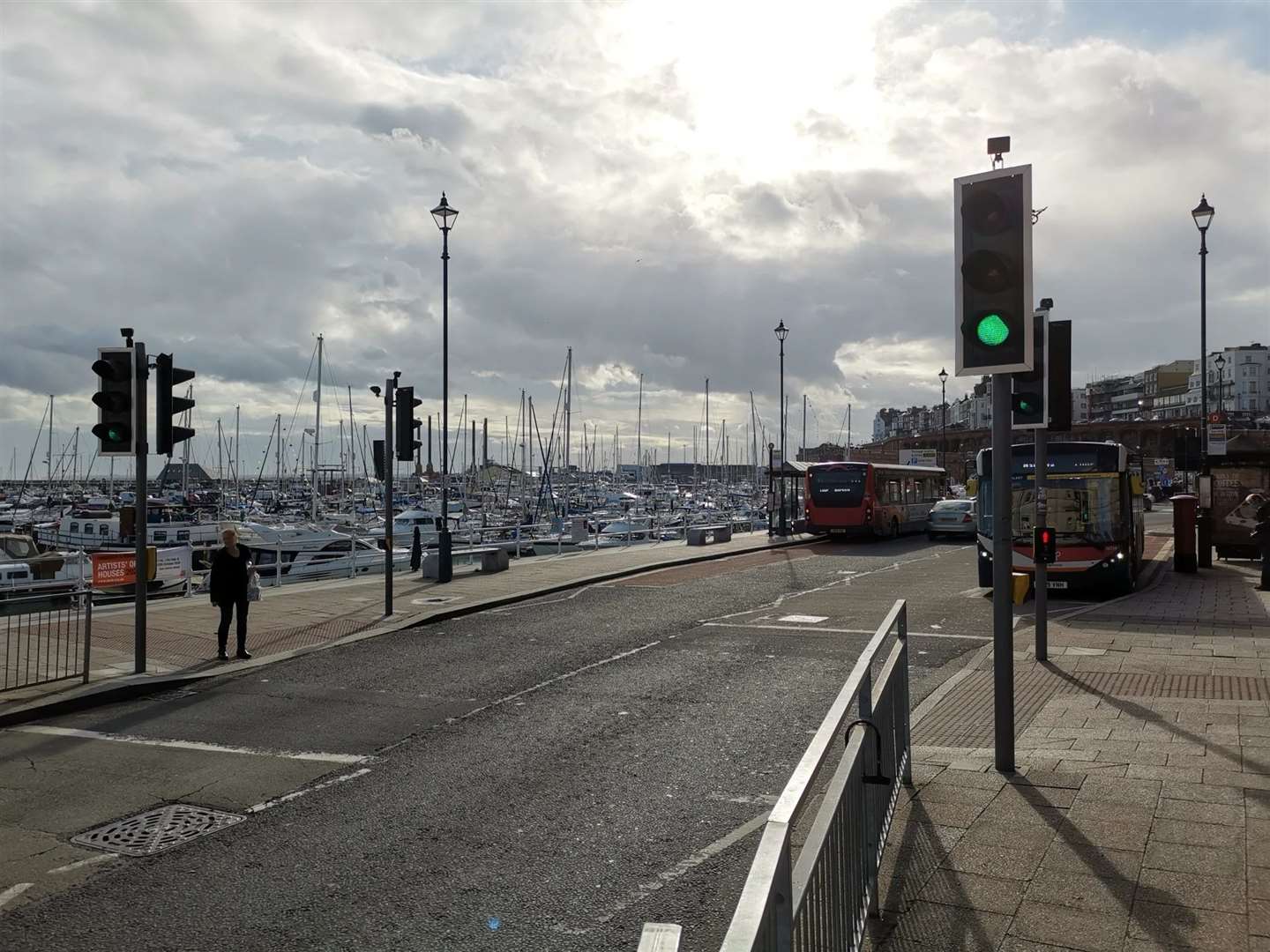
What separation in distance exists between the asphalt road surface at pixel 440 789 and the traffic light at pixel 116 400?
3.02m

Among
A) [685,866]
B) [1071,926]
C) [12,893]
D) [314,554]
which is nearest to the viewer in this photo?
[1071,926]

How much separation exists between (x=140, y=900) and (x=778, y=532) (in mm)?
33545

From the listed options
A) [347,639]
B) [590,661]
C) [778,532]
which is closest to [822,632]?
[590,661]

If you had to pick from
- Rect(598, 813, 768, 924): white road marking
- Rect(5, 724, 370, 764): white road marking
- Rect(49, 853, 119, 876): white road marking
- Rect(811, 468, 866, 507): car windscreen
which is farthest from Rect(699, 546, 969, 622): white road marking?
Rect(49, 853, 119, 876): white road marking

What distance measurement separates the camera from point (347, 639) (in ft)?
45.7

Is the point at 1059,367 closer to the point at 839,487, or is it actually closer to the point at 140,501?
the point at 140,501

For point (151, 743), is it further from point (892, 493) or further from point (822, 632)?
point (892, 493)

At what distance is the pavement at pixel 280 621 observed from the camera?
34.5 ft

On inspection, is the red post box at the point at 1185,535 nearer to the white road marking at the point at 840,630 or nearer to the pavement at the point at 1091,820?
the white road marking at the point at 840,630

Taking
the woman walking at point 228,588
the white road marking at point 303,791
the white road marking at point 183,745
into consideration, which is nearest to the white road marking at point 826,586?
the woman walking at point 228,588

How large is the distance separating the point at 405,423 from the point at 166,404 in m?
6.22

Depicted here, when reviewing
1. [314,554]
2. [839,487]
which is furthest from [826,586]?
[314,554]

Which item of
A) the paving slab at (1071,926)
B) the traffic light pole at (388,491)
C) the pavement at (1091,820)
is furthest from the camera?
the traffic light pole at (388,491)

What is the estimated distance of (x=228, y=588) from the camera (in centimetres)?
1240
